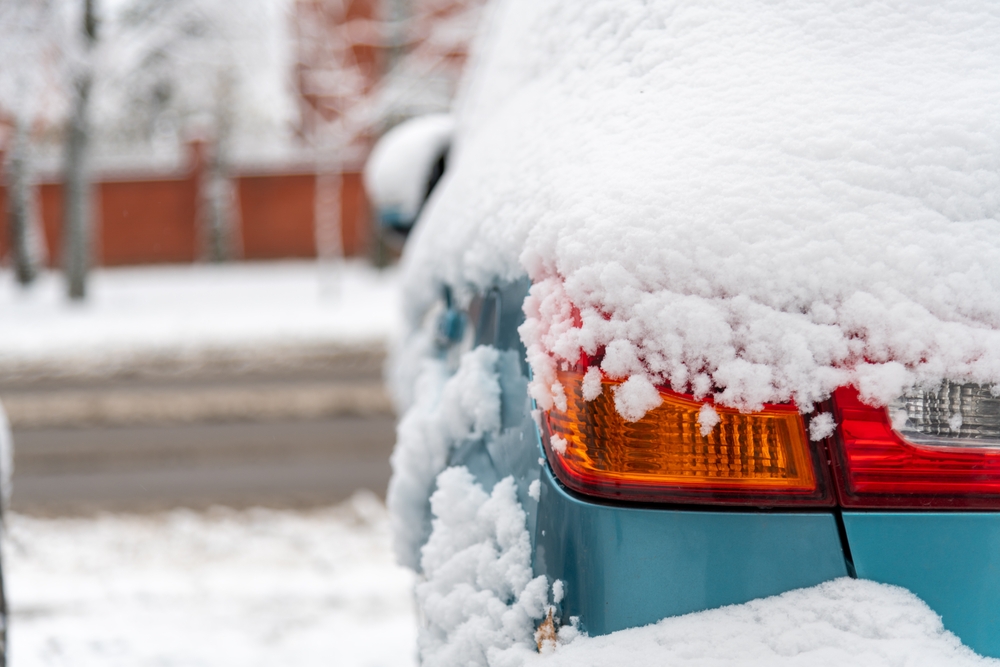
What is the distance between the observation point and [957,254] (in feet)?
3.35

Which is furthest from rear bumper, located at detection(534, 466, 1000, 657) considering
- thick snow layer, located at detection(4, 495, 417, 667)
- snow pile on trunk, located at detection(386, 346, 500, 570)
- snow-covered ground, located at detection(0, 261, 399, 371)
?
snow-covered ground, located at detection(0, 261, 399, 371)

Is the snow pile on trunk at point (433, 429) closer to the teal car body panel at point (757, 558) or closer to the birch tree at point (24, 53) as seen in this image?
the teal car body panel at point (757, 558)

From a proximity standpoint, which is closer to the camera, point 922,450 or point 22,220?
point 922,450

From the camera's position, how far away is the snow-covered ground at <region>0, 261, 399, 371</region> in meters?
9.30

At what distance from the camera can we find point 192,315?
40.3 ft

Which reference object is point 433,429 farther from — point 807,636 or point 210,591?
point 210,591

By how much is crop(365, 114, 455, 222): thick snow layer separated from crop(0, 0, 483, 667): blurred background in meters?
0.39

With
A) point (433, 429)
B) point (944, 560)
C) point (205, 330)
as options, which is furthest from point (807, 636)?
point (205, 330)

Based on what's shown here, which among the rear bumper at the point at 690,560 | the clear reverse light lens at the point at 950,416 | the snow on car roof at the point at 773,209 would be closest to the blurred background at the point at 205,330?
the rear bumper at the point at 690,560

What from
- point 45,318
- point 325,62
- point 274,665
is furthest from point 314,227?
point 274,665

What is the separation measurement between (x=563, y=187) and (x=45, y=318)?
521 inches

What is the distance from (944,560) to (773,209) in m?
0.49

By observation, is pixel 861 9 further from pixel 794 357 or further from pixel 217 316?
pixel 217 316

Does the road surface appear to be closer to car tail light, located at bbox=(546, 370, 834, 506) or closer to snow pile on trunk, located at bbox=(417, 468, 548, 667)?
snow pile on trunk, located at bbox=(417, 468, 548, 667)
